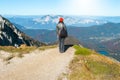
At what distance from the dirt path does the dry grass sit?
151 centimetres

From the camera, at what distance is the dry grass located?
1465 inches

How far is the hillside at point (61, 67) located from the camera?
123 ft

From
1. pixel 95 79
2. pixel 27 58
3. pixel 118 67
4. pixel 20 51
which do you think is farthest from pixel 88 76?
pixel 20 51

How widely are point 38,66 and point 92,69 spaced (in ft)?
26.5

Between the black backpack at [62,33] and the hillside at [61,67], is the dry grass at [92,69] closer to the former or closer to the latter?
the hillside at [61,67]

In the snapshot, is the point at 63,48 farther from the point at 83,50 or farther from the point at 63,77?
the point at 63,77

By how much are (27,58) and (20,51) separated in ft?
14.5

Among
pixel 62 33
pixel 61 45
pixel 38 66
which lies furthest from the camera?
pixel 61 45

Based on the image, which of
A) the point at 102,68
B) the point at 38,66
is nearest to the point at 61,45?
the point at 38,66

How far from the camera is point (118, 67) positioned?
4122cm

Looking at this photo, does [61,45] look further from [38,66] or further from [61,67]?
[38,66]

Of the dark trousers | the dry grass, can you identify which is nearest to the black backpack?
the dark trousers

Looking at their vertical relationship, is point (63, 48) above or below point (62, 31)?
below

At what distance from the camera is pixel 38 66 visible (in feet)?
134
